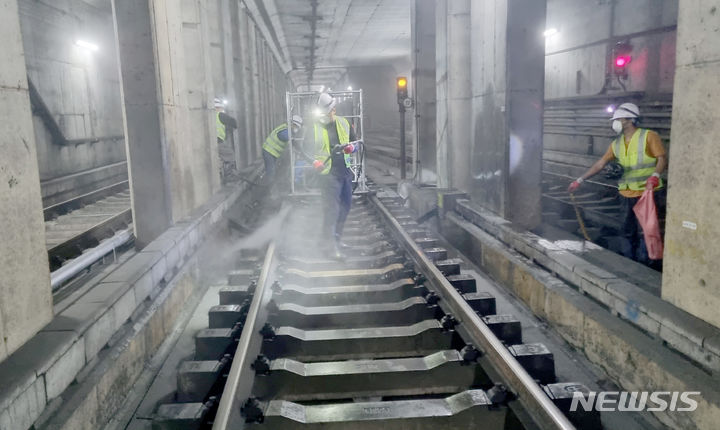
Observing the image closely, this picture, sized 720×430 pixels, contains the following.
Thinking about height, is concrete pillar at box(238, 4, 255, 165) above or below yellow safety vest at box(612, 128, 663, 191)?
above

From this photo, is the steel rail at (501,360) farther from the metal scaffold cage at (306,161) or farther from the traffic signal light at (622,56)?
the traffic signal light at (622,56)

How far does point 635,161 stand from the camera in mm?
6062

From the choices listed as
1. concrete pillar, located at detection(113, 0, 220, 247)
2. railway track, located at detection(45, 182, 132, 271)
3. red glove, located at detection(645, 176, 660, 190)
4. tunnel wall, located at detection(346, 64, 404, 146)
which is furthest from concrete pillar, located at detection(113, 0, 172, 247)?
tunnel wall, located at detection(346, 64, 404, 146)

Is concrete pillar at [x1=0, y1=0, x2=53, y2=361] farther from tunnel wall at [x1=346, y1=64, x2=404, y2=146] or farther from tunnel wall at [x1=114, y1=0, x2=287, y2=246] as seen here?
tunnel wall at [x1=346, y1=64, x2=404, y2=146]

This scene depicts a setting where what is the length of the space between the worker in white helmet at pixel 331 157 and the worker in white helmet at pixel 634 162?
318cm

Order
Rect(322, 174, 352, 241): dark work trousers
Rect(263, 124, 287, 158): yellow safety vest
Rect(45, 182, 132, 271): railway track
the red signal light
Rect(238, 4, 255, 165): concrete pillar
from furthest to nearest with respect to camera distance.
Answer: Rect(238, 4, 255, 165): concrete pillar, the red signal light, Rect(263, 124, 287, 158): yellow safety vest, Rect(45, 182, 132, 271): railway track, Rect(322, 174, 352, 241): dark work trousers

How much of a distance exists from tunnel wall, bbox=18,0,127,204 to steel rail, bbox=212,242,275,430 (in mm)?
9052

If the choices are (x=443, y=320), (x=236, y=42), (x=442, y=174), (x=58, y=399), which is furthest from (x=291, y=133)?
(x=58, y=399)

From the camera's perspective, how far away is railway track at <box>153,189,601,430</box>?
3.27 meters

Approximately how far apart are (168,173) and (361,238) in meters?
2.85

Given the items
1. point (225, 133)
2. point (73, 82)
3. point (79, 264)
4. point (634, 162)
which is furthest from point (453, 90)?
point (73, 82)

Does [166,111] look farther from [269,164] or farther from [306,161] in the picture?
[269,164]

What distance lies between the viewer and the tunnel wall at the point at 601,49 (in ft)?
48.4

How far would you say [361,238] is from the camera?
812cm
